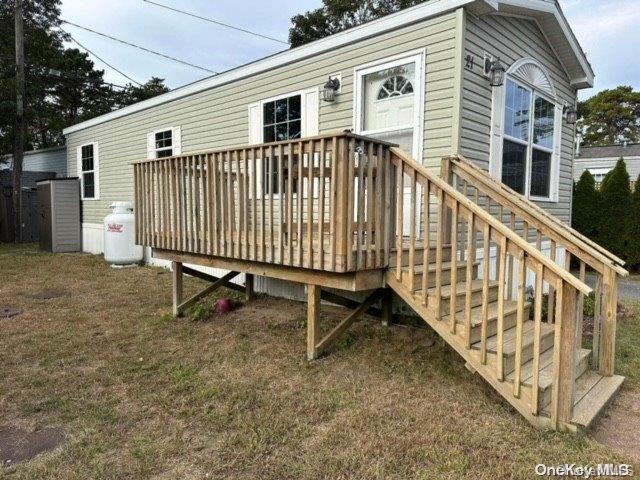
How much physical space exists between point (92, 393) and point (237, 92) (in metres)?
4.89

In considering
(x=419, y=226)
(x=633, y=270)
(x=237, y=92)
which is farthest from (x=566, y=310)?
(x=633, y=270)

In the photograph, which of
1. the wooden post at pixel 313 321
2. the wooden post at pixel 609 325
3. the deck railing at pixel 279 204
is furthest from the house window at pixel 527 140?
the wooden post at pixel 313 321

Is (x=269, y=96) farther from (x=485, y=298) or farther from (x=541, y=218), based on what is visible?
(x=485, y=298)

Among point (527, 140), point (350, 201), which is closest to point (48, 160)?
point (527, 140)

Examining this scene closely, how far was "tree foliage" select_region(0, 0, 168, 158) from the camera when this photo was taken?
Answer: 12.5 m

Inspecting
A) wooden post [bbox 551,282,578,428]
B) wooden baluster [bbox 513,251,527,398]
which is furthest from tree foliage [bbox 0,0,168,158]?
wooden post [bbox 551,282,578,428]

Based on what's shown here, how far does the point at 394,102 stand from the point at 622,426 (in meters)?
3.60

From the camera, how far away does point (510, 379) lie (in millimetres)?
2811

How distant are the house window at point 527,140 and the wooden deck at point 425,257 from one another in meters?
1.05

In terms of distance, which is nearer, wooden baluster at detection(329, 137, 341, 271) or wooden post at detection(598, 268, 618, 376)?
wooden baluster at detection(329, 137, 341, 271)

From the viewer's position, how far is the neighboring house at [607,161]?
17.1 metres

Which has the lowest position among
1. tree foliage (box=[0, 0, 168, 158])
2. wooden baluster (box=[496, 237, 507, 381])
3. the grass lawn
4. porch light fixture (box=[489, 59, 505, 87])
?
the grass lawn

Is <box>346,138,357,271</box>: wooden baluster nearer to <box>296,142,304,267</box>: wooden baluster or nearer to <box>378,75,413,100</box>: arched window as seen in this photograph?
<box>296,142,304,267</box>: wooden baluster

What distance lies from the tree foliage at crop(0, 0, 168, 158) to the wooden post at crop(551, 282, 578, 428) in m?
13.7
